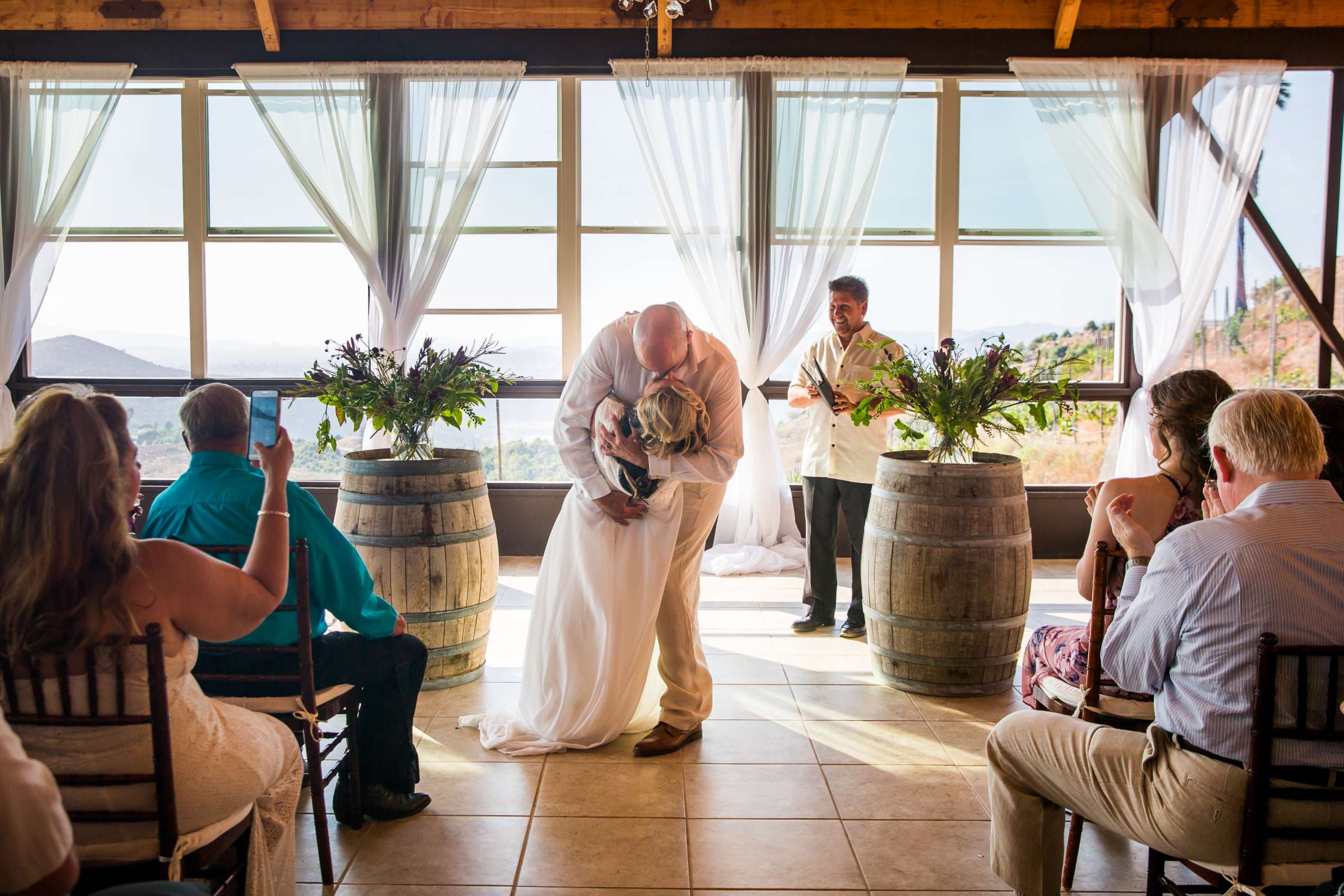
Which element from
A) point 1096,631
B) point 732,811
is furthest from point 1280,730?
point 732,811

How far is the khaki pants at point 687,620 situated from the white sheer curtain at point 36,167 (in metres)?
5.19

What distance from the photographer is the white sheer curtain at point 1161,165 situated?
6.09 m

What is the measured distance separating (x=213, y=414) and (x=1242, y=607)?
89.4 inches

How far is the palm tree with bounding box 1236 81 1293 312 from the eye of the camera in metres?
6.32

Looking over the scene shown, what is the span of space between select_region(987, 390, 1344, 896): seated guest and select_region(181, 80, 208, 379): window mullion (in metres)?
6.19

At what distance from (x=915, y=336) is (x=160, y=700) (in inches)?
224

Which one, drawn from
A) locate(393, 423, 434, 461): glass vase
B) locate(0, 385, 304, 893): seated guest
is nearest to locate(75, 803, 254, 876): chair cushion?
locate(0, 385, 304, 893): seated guest

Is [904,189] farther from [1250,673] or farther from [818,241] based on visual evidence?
[1250,673]

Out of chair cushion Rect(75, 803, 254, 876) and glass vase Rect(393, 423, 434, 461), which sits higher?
glass vase Rect(393, 423, 434, 461)

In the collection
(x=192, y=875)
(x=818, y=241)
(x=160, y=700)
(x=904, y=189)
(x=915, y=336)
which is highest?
(x=904, y=189)

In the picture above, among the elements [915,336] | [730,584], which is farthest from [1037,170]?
[730,584]

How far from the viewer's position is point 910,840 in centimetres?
264

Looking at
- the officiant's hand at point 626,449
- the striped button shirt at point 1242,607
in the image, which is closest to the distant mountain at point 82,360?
the officiant's hand at point 626,449

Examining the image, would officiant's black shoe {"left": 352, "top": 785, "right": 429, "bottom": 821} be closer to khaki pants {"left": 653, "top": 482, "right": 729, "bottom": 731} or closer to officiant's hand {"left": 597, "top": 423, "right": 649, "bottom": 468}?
khaki pants {"left": 653, "top": 482, "right": 729, "bottom": 731}
